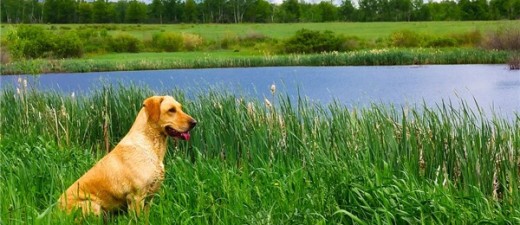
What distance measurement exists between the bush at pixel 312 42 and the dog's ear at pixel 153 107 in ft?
148

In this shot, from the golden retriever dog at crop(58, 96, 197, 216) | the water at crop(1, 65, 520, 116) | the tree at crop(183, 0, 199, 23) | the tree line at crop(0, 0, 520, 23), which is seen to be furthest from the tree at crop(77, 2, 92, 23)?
the golden retriever dog at crop(58, 96, 197, 216)

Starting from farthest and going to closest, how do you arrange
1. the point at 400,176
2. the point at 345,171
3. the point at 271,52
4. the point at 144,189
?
the point at 271,52, the point at 400,176, the point at 345,171, the point at 144,189

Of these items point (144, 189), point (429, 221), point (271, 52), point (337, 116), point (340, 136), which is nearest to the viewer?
point (429, 221)

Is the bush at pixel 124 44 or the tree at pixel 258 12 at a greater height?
the tree at pixel 258 12

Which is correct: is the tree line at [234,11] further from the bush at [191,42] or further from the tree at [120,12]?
the bush at [191,42]

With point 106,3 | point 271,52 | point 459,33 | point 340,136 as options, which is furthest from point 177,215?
point 106,3

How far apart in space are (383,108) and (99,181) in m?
3.33

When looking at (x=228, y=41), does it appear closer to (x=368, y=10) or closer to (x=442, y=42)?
(x=442, y=42)

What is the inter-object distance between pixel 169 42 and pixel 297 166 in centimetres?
5238

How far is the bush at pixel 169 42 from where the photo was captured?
186 feet

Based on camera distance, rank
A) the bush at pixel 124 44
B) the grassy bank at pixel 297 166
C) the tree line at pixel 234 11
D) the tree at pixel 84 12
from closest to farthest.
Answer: the grassy bank at pixel 297 166 < the bush at pixel 124 44 < the tree line at pixel 234 11 < the tree at pixel 84 12

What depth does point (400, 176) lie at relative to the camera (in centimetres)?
539

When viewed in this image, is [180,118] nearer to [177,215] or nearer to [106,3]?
[177,215]

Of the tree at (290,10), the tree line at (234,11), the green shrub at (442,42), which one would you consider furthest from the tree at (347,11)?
the green shrub at (442,42)
